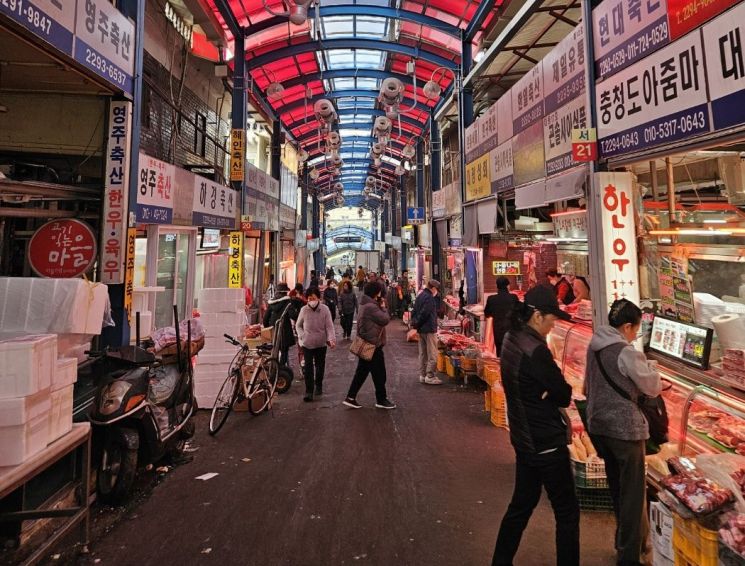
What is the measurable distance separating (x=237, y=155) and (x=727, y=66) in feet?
34.6

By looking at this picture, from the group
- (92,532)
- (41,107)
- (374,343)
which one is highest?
(41,107)

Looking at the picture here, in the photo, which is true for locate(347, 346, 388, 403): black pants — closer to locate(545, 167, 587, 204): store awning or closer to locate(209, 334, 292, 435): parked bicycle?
locate(209, 334, 292, 435): parked bicycle

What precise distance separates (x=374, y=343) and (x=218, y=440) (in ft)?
8.12

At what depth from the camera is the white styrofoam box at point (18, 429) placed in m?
2.36

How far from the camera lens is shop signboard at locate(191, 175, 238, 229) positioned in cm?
898

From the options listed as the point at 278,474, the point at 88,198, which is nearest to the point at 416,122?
the point at 88,198

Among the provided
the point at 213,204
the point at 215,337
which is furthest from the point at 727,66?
the point at 213,204

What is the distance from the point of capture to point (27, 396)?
95.4 inches

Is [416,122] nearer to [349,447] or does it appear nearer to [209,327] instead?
[209,327]

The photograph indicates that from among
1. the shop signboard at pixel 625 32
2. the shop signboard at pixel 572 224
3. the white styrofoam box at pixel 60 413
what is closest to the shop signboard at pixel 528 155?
the shop signboard at pixel 572 224

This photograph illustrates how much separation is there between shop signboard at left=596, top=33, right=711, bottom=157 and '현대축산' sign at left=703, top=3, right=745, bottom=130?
0.25 ft

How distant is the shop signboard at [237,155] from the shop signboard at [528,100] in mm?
7142

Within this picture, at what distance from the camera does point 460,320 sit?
1120cm

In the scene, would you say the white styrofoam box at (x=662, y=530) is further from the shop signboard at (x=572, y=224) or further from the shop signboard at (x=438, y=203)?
the shop signboard at (x=438, y=203)
